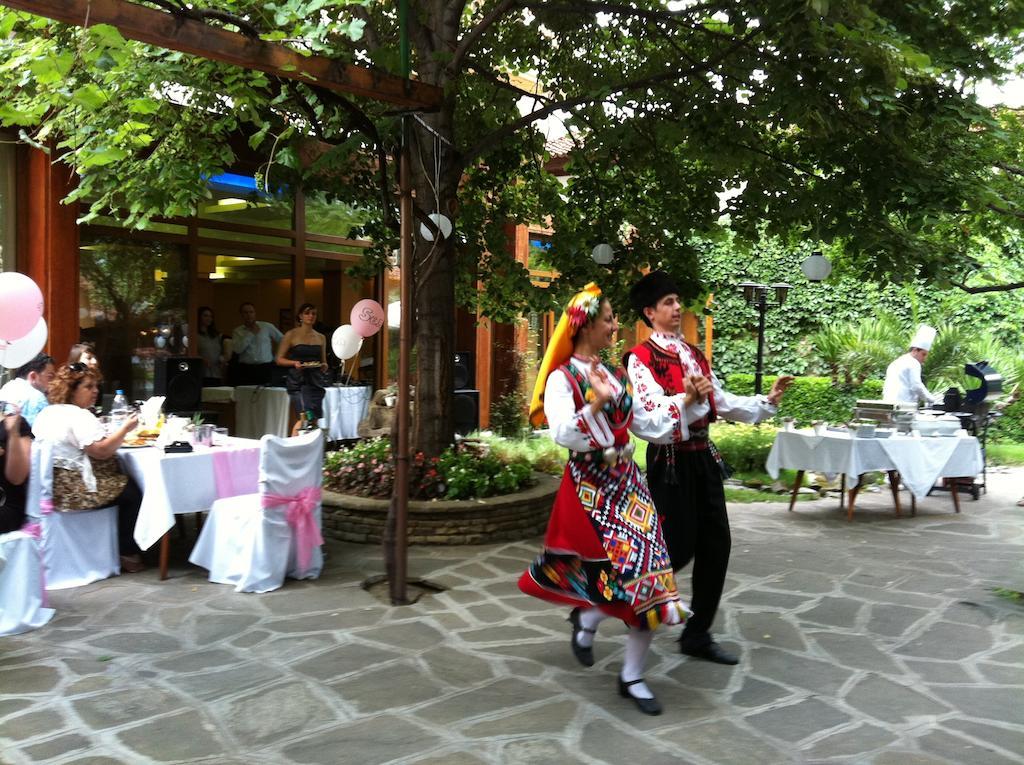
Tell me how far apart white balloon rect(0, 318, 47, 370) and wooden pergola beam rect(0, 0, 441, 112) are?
1945 millimetres

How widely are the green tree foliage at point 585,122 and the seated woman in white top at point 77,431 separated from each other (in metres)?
1.56

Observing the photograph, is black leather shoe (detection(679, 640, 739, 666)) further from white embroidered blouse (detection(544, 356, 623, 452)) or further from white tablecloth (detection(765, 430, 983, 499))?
white tablecloth (detection(765, 430, 983, 499))

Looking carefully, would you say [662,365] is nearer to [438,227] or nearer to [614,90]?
[438,227]

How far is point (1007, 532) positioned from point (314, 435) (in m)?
6.47

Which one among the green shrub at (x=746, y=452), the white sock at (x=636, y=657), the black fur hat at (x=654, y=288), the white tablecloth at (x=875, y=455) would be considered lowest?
the white sock at (x=636, y=657)

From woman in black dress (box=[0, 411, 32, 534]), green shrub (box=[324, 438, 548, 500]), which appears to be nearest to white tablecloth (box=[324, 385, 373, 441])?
green shrub (box=[324, 438, 548, 500])

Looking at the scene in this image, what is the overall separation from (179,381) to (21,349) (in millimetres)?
4986

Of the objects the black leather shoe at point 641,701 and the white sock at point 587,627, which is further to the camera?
the white sock at point 587,627

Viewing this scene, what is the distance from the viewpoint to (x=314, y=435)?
608 centimetres

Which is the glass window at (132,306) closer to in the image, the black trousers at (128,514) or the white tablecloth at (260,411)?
the white tablecloth at (260,411)

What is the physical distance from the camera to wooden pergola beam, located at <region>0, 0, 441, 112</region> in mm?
4035

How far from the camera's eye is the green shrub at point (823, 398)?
15953 millimetres

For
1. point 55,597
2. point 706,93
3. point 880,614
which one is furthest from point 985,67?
point 55,597

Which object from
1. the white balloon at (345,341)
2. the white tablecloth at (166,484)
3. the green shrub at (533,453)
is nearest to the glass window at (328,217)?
the white balloon at (345,341)
